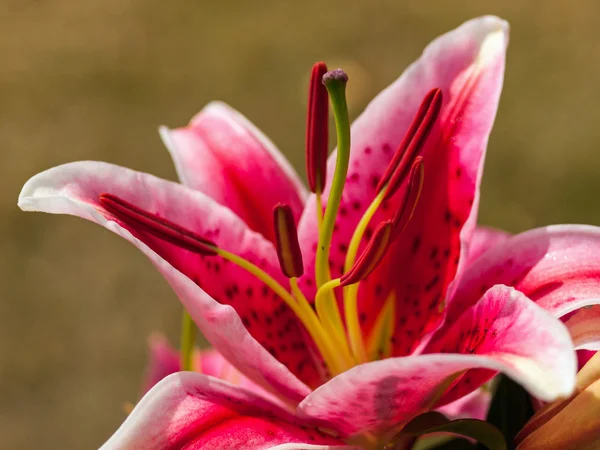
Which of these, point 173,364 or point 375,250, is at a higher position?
point 375,250

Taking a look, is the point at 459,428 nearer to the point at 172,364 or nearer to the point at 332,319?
the point at 332,319

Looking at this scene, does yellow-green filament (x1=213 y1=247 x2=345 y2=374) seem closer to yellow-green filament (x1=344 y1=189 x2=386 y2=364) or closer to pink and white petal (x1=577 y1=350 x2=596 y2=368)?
yellow-green filament (x1=344 y1=189 x2=386 y2=364)

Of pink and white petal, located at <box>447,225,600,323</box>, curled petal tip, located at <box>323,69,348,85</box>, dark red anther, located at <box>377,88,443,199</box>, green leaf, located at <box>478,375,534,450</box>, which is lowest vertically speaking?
green leaf, located at <box>478,375,534,450</box>

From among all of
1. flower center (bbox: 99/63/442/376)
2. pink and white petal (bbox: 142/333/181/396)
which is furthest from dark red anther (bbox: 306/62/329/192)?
pink and white petal (bbox: 142/333/181/396)

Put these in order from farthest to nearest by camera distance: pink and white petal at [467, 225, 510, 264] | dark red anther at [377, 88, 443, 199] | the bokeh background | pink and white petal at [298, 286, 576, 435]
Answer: the bokeh background, pink and white petal at [467, 225, 510, 264], dark red anther at [377, 88, 443, 199], pink and white petal at [298, 286, 576, 435]

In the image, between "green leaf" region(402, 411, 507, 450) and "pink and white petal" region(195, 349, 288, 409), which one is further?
"pink and white petal" region(195, 349, 288, 409)

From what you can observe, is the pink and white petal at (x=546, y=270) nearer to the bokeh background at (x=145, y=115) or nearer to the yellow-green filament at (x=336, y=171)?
the yellow-green filament at (x=336, y=171)

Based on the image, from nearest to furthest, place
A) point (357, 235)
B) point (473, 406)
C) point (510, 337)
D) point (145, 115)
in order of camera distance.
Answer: point (510, 337) < point (357, 235) < point (473, 406) < point (145, 115)

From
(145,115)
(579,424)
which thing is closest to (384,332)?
(579,424)
